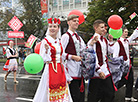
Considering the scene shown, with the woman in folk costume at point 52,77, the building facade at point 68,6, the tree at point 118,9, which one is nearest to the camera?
the woman in folk costume at point 52,77

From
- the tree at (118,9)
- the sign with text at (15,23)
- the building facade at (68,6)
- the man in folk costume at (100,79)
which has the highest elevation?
the building facade at (68,6)

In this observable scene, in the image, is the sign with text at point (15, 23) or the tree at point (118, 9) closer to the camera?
the sign with text at point (15, 23)

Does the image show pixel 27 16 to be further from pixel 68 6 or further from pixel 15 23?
pixel 68 6

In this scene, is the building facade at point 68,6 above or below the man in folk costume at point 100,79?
above

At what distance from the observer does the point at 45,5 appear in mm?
17781

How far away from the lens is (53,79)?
11.0 feet

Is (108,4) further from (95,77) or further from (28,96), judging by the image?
(95,77)

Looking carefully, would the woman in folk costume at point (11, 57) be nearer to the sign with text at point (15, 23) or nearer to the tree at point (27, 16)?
the sign with text at point (15, 23)

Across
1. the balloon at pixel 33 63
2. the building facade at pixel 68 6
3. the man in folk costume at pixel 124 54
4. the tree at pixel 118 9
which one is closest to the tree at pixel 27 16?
the tree at pixel 118 9

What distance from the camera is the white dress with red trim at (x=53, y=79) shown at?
336cm

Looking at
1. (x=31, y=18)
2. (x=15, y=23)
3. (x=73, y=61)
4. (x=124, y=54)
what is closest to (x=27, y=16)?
(x=31, y=18)

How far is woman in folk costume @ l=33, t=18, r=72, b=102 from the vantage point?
11.0ft

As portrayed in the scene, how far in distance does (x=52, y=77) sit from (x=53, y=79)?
0.04 m

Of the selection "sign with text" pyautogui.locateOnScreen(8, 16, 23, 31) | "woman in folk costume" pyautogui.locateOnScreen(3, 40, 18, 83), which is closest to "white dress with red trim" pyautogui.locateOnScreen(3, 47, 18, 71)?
"woman in folk costume" pyautogui.locateOnScreen(3, 40, 18, 83)
